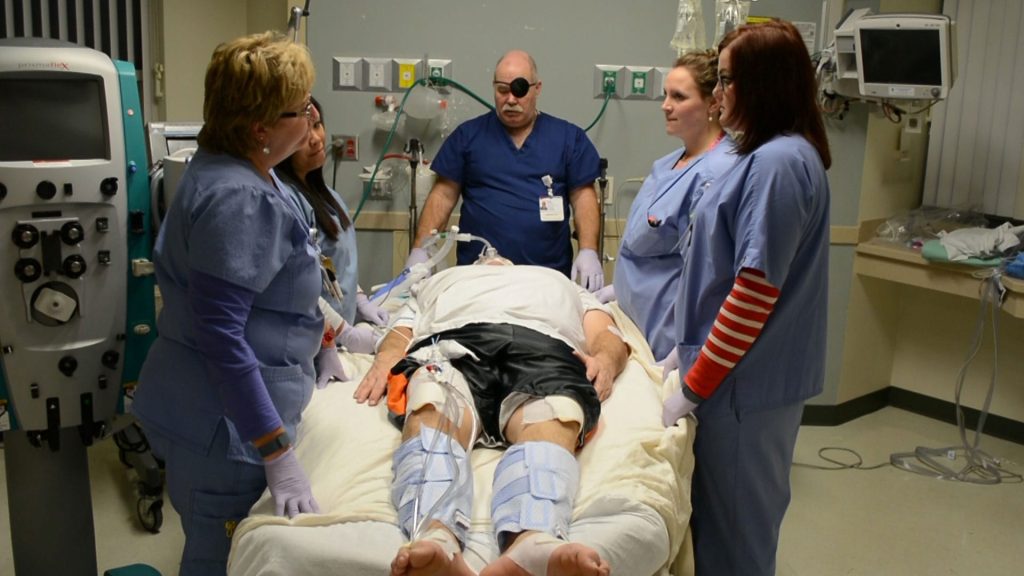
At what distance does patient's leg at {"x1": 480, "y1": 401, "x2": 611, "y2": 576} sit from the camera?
1.60 metres

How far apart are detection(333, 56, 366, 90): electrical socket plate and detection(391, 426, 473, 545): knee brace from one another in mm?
2024

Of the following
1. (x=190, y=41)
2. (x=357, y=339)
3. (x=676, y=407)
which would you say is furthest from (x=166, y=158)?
(x=190, y=41)

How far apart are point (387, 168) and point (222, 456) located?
211cm

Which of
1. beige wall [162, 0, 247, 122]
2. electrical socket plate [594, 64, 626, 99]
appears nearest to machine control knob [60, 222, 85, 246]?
beige wall [162, 0, 247, 122]

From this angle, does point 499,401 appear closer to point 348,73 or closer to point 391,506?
point 391,506

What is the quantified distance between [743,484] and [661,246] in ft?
2.57

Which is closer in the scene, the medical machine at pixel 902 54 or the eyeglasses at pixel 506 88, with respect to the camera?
the medical machine at pixel 902 54

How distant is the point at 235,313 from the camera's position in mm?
1586

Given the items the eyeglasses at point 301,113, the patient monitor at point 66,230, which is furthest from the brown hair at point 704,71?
the patient monitor at point 66,230

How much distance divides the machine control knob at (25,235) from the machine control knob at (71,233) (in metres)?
0.05

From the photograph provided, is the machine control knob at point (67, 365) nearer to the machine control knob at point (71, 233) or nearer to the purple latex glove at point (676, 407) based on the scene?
the machine control knob at point (71, 233)

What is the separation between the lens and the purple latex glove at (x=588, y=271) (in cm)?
332

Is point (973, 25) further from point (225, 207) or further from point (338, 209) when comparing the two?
point (225, 207)

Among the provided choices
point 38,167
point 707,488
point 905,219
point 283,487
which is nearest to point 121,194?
point 38,167
